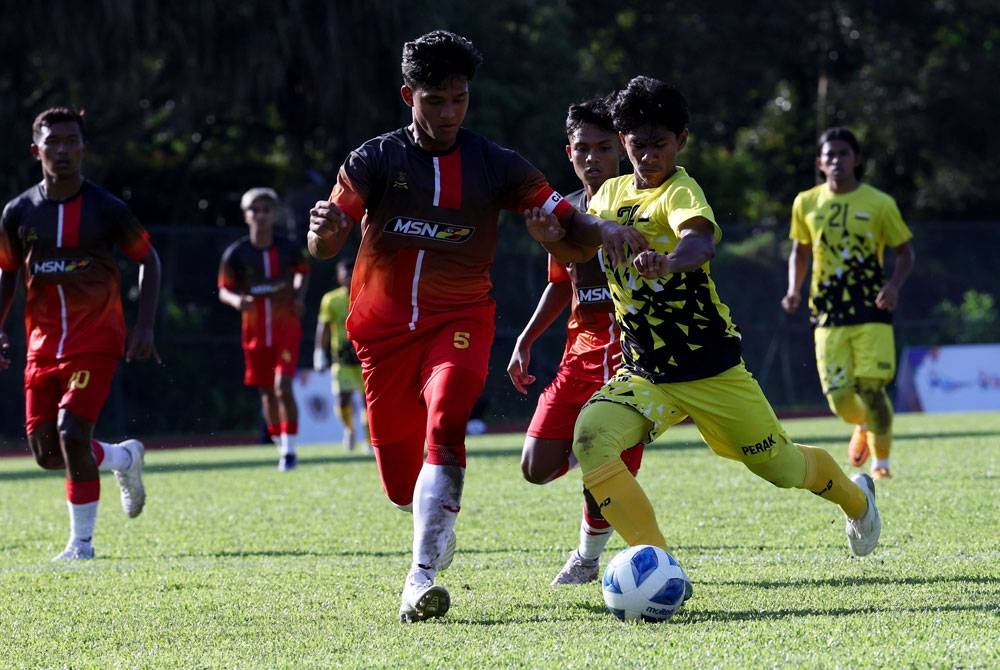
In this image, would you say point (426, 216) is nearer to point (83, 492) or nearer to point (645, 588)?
point (645, 588)

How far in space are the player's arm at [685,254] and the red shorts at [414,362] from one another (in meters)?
0.83

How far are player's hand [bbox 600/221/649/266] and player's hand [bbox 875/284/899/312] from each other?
17.7 feet

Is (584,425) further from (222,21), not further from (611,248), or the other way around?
(222,21)

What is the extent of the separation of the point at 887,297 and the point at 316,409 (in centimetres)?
1286

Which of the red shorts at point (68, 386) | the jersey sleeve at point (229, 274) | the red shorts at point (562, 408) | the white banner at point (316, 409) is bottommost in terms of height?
the white banner at point (316, 409)

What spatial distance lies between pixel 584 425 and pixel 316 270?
61.6 feet

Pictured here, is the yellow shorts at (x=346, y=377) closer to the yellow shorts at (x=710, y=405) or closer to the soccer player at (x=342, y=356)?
the soccer player at (x=342, y=356)

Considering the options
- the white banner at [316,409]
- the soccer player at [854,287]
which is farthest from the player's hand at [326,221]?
the white banner at [316,409]

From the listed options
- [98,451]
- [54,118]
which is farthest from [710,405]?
[98,451]

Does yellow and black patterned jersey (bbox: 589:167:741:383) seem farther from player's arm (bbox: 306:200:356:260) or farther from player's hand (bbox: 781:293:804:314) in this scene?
player's hand (bbox: 781:293:804:314)

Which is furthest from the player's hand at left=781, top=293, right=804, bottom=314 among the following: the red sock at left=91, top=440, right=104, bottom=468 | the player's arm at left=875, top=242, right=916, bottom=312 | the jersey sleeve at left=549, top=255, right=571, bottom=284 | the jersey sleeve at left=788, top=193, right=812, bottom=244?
the red sock at left=91, top=440, right=104, bottom=468

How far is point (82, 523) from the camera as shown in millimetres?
7965

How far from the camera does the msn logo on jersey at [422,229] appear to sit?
19.0 feet

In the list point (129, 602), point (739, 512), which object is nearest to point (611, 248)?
point (129, 602)
